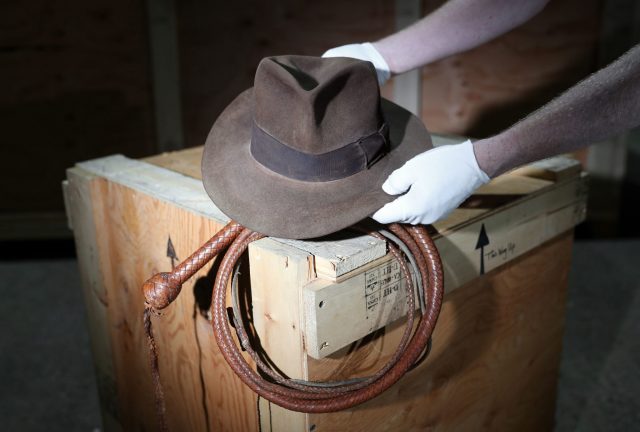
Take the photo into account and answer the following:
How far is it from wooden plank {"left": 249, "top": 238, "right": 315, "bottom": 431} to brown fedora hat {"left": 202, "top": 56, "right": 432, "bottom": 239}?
0.16 feet

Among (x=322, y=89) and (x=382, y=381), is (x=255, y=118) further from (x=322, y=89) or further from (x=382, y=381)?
(x=382, y=381)

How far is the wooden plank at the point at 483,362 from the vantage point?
129 centimetres

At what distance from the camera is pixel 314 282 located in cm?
111

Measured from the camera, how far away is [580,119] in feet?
3.89

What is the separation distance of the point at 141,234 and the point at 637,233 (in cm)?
320

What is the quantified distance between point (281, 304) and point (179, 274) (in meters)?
0.20

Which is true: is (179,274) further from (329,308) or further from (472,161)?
(472,161)

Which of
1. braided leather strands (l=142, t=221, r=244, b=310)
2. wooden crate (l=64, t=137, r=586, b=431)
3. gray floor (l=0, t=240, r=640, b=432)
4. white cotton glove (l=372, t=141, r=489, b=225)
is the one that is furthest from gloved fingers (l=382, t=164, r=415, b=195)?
gray floor (l=0, t=240, r=640, b=432)

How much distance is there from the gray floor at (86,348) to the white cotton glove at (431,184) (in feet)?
4.91

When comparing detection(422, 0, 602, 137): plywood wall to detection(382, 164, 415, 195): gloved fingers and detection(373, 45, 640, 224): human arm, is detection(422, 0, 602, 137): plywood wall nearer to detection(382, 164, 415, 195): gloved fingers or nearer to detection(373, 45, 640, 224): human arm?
detection(373, 45, 640, 224): human arm

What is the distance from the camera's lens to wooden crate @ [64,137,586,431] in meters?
1.15

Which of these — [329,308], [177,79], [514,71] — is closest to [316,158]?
[329,308]

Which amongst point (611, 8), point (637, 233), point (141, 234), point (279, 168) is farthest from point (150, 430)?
point (637, 233)

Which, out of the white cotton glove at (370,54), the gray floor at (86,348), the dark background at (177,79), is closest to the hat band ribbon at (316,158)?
the white cotton glove at (370,54)
